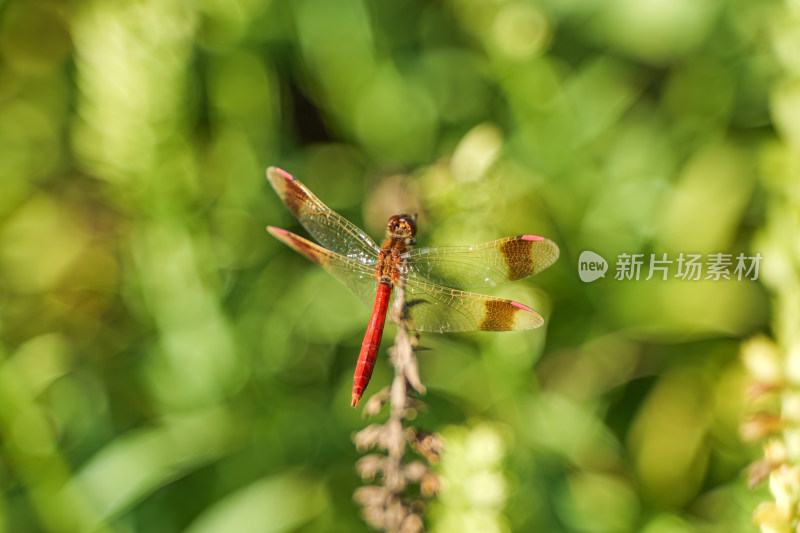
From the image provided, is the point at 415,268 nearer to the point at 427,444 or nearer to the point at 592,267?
the point at 427,444

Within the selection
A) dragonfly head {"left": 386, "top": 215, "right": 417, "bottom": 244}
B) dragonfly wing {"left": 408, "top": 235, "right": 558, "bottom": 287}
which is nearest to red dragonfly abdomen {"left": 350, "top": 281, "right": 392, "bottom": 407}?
dragonfly wing {"left": 408, "top": 235, "right": 558, "bottom": 287}

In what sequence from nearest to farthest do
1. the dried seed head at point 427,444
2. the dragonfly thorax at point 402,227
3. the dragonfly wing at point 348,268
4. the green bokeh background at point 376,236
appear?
the dried seed head at point 427,444
the dragonfly thorax at point 402,227
the dragonfly wing at point 348,268
the green bokeh background at point 376,236

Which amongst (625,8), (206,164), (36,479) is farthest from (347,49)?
(36,479)

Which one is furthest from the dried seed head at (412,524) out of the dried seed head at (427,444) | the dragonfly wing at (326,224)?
the dragonfly wing at (326,224)

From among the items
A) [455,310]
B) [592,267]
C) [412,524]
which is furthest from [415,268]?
[592,267]

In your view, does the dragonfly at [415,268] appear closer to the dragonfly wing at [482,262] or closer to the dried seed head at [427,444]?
the dragonfly wing at [482,262]

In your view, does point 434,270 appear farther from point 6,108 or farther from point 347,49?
point 6,108

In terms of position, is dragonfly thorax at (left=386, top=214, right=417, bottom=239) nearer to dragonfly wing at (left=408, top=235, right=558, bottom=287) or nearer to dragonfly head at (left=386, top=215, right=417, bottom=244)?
dragonfly head at (left=386, top=215, right=417, bottom=244)
